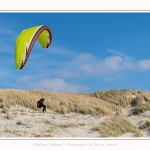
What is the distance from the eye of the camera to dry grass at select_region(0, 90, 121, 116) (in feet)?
65.9

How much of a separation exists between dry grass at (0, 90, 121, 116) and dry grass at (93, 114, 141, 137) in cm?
104

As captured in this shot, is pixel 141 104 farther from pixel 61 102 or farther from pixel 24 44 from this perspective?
pixel 24 44

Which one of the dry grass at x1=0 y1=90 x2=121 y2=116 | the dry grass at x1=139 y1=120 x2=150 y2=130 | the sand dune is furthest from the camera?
the dry grass at x1=0 y1=90 x2=121 y2=116

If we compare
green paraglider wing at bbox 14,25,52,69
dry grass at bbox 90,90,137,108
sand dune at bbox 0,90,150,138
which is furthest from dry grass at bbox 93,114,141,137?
green paraglider wing at bbox 14,25,52,69

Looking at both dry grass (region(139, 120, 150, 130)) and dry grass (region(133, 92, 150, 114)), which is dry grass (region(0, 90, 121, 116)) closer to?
dry grass (region(133, 92, 150, 114))

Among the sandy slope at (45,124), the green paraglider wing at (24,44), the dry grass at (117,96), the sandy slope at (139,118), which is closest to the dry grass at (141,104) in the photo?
the sandy slope at (139,118)

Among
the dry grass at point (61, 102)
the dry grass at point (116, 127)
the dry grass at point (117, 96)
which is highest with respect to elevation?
the dry grass at point (117, 96)

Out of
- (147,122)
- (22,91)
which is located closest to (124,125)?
(147,122)

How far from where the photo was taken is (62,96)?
76.3 ft

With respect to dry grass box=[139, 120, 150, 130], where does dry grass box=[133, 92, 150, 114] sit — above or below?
above

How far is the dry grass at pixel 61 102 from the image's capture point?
2009cm

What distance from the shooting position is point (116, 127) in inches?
729

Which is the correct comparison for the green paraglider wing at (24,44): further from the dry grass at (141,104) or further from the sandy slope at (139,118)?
the dry grass at (141,104)

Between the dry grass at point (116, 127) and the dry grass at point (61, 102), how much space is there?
3.41 feet
